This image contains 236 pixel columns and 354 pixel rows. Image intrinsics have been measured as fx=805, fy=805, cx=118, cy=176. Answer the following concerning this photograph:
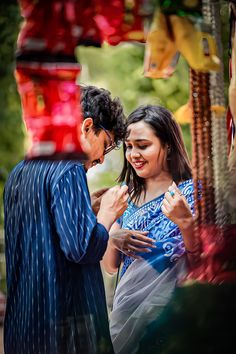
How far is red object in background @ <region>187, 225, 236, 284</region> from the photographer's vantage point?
3266 mm

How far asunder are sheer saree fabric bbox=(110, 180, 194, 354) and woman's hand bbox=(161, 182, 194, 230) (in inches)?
0.9

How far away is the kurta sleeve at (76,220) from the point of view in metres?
3.06

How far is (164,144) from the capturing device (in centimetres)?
328

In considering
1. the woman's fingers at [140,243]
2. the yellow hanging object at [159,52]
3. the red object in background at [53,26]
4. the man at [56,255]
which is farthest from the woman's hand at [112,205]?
the red object in background at [53,26]

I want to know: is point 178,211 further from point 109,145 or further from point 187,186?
point 109,145

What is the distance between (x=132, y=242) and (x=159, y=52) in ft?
2.51

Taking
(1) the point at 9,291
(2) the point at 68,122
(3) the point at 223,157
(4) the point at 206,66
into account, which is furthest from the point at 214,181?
(1) the point at 9,291

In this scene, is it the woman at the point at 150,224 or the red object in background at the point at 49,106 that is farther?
the woman at the point at 150,224

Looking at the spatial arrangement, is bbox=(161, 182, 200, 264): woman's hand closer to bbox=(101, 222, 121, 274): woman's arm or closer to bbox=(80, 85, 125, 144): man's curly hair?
bbox=(101, 222, 121, 274): woman's arm

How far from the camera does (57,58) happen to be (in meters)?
3.02

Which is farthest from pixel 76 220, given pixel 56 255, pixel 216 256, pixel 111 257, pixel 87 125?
pixel 216 256

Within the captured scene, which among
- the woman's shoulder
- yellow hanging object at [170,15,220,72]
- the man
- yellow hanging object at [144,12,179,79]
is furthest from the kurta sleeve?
yellow hanging object at [170,15,220,72]

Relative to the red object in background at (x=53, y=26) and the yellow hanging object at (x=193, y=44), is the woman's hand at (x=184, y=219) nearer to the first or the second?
the yellow hanging object at (x=193, y=44)

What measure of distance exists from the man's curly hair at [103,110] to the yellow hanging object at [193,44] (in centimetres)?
33
